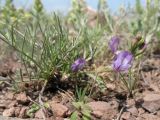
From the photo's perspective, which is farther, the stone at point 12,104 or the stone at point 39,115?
the stone at point 12,104

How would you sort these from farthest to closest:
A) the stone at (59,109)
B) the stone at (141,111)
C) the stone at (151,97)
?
the stone at (151,97) < the stone at (141,111) < the stone at (59,109)

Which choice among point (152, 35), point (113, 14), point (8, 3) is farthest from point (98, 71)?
point (113, 14)

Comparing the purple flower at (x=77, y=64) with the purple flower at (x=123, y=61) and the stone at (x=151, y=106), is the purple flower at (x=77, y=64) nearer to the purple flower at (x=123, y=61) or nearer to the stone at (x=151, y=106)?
the purple flower at (x=123, y=61)

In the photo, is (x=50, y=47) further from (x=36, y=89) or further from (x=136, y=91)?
(x=136, y=91)

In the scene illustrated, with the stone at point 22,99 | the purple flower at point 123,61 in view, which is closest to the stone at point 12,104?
the stone at point 22,99

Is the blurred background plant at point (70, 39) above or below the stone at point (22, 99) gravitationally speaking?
above

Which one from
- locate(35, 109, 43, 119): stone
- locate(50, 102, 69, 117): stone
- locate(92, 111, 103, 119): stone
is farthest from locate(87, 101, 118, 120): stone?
locate(35, 109, 43, 119): stone

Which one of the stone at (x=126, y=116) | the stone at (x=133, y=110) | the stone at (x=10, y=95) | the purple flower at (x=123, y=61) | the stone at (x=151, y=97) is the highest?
the purple flower at (x=123, y=61)

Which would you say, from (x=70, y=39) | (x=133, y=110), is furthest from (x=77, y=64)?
(x=70, y=39)
